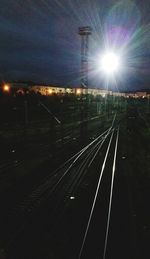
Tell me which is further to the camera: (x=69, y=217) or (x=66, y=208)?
(x=66, y=208)

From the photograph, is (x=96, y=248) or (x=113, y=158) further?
(x=113, y=158)

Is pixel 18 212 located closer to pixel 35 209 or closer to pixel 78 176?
pixel 35 209

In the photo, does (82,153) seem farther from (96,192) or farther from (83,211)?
(83,211)

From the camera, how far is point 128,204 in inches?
348

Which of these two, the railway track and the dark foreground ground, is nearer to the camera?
the dark foreground ground

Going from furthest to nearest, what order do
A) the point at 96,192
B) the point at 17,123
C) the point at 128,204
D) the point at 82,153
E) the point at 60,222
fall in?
1. the point at 17,123
2. the point at 82,153
3. the point at 96,192
4. the point at 128,204
5. the point at 60,222

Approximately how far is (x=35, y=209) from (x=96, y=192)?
257cm

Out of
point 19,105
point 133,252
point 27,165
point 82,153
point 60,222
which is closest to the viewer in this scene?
point 133,252

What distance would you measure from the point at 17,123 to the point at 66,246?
2270cm

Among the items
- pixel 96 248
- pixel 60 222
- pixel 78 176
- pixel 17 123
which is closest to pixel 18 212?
pixel 60 222

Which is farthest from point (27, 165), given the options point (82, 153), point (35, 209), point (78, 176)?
point (35, 209)

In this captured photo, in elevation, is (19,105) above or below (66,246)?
above

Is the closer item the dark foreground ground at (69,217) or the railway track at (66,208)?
the dark foreground ground at (69,217)

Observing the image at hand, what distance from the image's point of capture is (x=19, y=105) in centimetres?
3441
